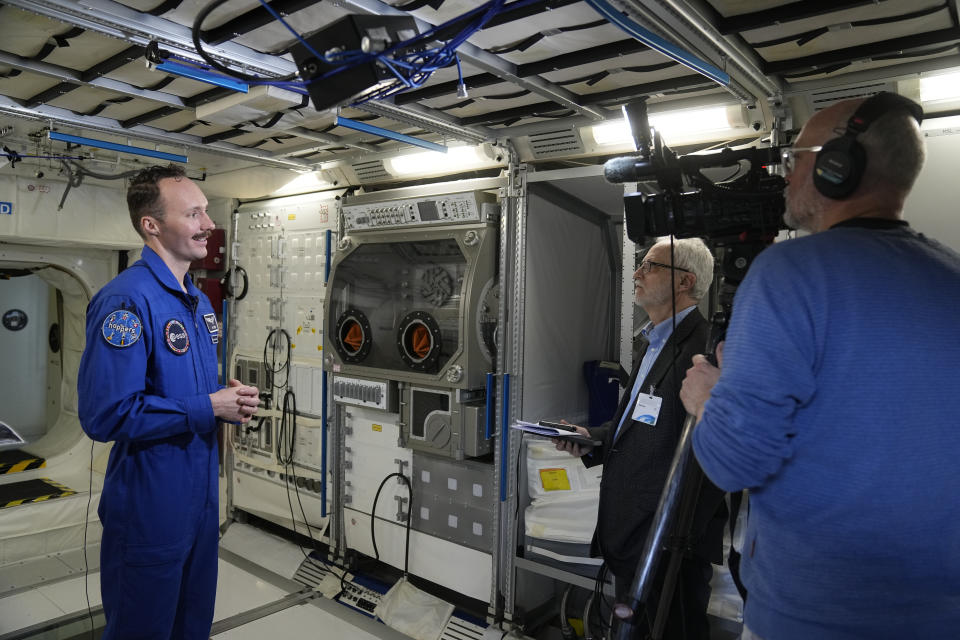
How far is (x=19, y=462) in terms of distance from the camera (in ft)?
18.7

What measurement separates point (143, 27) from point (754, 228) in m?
2.16

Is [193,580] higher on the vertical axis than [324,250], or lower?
lower

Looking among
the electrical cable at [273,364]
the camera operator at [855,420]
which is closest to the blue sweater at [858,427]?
the camera operator at [855,420]

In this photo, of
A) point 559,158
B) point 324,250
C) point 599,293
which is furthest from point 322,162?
point 599,293

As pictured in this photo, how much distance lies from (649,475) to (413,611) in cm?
235

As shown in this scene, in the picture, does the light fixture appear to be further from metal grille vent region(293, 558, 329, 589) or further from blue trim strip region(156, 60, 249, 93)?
metal grille vent region(293, 558, 329, 589)

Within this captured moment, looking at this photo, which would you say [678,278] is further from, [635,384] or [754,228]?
[754,228]

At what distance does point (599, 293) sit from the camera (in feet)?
14.4

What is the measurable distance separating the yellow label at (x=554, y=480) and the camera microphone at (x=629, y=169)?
2.13m

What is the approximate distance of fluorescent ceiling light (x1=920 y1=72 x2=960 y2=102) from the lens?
2.44 m

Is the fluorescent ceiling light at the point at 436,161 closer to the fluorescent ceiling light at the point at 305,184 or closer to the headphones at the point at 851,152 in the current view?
the fluorescent ceiling light at the point at 305,184

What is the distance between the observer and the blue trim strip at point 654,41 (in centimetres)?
185

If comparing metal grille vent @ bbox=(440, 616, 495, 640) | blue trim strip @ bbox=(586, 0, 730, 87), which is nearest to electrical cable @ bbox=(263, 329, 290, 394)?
metal grille vent @ bbox=(440, 616, 495, 640)

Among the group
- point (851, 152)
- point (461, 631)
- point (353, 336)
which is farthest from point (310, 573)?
point (851, 152)
